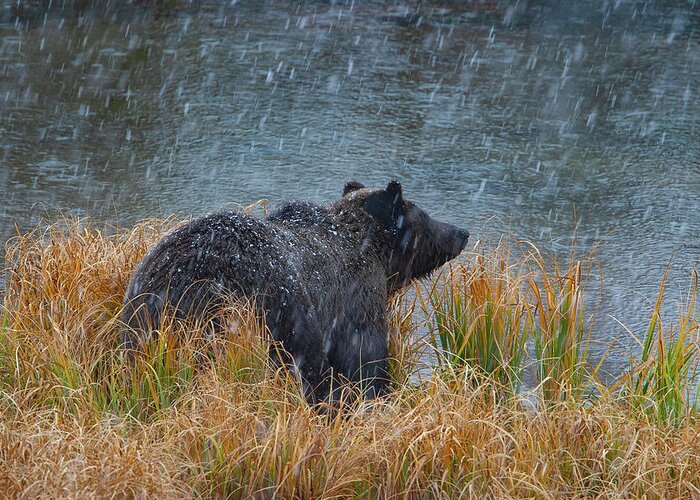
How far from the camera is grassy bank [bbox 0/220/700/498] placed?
3.75 m

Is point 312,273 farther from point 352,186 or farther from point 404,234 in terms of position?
point 352,186

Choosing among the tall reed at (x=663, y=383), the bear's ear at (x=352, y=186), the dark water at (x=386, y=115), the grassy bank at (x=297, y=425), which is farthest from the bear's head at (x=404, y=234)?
the tall reed at (x=663, y=383)

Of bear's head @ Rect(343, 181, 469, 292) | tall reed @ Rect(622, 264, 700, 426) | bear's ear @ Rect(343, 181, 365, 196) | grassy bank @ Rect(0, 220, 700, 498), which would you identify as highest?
bear's ear @ Rect(343, 181, 365, 196)

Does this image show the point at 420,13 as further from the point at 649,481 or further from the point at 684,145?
the point at 649,481

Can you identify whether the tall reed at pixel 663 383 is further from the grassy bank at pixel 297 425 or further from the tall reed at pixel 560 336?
the tall reed at pixel 560 336

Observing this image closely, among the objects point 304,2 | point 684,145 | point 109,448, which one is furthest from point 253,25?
point 109,448

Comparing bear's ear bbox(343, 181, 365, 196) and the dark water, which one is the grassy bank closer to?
bear's ear bbox(343, 181, 365, 196)

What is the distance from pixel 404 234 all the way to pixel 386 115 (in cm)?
506

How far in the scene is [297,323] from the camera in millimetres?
4512

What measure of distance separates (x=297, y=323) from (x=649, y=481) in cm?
164

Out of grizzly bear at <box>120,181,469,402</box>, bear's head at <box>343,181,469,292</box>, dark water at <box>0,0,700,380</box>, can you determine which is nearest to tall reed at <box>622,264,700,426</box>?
dark water at <box>0,0,700,380</box>

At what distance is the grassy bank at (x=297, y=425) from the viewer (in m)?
3.75

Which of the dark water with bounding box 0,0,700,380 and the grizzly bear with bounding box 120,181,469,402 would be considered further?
the dark water with bounding box 0,0,700,380

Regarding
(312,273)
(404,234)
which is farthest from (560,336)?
(312,273)
